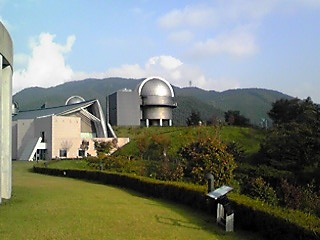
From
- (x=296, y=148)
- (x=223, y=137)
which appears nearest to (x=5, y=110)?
(x=296, y=148)

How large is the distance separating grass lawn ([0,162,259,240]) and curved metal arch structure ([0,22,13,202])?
33.5 inches

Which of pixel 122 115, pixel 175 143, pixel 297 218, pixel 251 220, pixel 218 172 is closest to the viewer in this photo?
pixel 297 218

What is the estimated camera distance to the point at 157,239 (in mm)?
8211

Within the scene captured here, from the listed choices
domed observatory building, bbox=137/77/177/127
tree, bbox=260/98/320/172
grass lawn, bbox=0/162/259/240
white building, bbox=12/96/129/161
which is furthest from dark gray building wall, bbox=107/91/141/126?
grass lawn, bbox=0/162/259/240

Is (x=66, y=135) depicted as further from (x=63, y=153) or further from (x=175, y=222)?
(x=175, y=222)

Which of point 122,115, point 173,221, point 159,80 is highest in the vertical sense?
point 159,80

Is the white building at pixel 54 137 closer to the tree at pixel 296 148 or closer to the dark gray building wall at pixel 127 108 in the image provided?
the dark gray building wall at pixel 127 108

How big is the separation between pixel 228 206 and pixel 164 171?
557 inches

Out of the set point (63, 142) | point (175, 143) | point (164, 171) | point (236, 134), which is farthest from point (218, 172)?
point (63, 142)

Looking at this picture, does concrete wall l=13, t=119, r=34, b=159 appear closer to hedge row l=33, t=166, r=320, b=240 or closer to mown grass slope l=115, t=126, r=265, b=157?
mown grass slope l=115, t=126, r=265, b=157

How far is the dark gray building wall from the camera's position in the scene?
240ft

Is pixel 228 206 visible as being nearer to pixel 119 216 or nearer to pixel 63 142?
pixel 119 216

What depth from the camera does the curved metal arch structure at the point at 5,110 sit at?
568 inches

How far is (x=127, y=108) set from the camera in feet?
241
